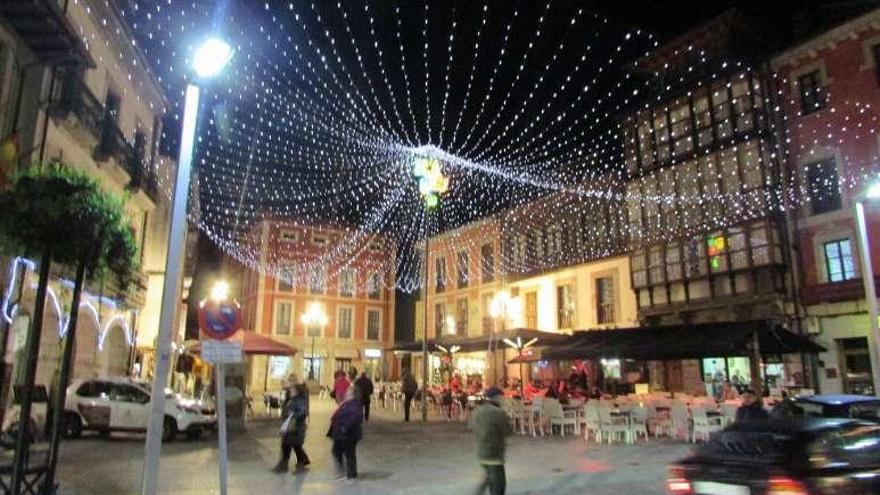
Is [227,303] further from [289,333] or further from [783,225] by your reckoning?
[289,333]

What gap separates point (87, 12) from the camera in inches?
645

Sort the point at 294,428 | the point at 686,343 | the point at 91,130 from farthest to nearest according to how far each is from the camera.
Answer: the point at 91,130 < the point at 686,343 < the point at 294,428

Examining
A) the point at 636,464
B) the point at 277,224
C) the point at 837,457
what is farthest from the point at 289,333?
the point at 837,457

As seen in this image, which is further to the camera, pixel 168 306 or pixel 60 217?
pixel 168 306

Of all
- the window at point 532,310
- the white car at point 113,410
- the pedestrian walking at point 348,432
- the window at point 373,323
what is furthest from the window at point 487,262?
the pedestrian walking at point 348,432

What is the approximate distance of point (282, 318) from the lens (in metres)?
47.9

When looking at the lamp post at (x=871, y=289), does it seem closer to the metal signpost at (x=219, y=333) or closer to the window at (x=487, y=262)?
the metal signpost at (x=219, y=333)

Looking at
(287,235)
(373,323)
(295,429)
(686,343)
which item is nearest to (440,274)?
(373,323)

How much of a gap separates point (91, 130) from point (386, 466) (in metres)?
10.9

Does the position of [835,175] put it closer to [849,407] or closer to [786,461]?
[849,407]

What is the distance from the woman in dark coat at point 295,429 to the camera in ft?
35.5

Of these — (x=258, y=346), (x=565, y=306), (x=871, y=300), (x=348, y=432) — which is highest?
(x=565, y=306)

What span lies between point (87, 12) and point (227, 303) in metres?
12.1

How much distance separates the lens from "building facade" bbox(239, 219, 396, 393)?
154ft
